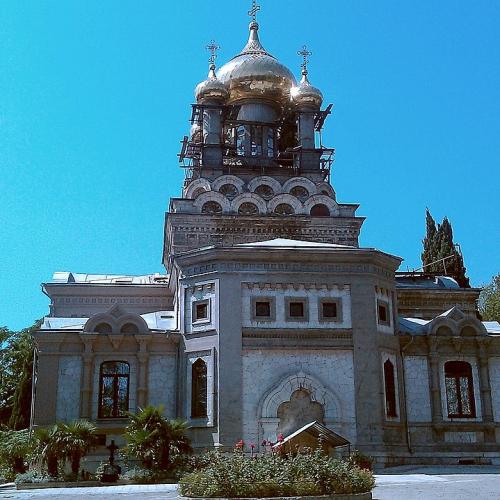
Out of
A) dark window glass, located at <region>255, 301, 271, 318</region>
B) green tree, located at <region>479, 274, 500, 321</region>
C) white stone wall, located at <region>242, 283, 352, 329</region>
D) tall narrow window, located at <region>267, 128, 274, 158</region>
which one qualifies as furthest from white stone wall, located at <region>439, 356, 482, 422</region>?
green tree, located at <region>479, 274, 500, 321</region>

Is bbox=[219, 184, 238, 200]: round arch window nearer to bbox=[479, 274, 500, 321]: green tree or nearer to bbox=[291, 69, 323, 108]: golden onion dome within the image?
bbox=[291, 69, 323, 108]: golden onion dome

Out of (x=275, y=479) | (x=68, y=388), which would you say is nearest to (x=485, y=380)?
(x=68, y=388)

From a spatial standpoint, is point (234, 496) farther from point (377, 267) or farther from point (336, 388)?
point (377, 267)

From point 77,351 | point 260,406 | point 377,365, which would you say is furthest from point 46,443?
point 377,365

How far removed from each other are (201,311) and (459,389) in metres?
10.2

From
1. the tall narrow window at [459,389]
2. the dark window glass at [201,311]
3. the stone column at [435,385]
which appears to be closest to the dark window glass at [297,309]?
the dark window glass at [201,311]

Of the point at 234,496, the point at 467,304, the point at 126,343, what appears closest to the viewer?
the point at 234,496

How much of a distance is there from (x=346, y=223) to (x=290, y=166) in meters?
6.16

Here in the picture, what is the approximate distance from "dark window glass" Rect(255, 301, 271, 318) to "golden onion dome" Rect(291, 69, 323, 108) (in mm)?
16879

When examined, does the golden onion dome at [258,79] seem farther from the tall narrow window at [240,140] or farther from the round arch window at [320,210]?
the round arch window at [320,210]

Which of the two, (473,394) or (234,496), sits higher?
(473,394)

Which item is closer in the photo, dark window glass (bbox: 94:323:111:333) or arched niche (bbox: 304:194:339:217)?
dark window glass (bbox: 94:323:111:333)

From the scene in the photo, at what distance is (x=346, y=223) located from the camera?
36.8 m

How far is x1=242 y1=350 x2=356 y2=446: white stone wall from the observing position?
2536cm
